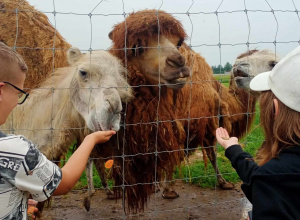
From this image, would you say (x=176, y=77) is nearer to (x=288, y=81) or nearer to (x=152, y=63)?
(x=152, y=63)

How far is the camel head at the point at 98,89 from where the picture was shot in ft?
9.21

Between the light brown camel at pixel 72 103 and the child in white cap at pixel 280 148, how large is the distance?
129 cm

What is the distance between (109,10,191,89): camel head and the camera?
3.32m

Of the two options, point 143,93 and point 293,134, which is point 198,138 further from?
point 293,134

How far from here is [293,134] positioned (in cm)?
174

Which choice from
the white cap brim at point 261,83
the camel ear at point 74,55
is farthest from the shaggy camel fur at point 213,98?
the white cap brim at point 261,83

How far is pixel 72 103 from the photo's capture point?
3197 millimetres

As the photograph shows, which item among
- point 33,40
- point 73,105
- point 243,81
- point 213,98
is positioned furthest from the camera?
point 33,40

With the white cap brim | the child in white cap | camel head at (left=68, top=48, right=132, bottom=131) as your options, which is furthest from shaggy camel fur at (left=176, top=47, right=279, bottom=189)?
the child in white cap

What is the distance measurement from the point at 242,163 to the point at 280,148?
33cm

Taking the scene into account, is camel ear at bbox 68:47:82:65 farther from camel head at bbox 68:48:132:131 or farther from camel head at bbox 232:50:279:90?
camel head at bbox 232:50:279:90

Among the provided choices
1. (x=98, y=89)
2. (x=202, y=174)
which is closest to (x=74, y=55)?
(x=98, y=89)

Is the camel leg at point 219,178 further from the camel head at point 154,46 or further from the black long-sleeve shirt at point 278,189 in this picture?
the black long-sleeve shirt at point 278,189

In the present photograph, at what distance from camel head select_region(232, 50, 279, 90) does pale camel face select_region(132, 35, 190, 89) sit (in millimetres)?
757
